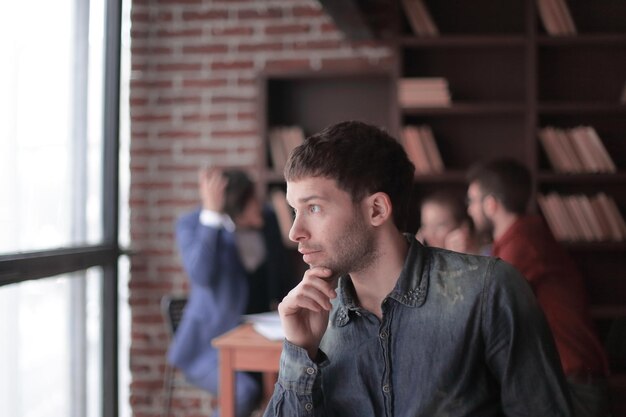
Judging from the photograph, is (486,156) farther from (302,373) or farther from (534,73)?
(302,373)

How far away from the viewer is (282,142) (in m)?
4.30

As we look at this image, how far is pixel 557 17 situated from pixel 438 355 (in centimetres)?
312

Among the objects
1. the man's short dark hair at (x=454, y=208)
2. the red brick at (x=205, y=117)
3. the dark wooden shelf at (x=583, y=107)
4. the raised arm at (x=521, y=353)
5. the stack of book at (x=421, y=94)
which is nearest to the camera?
the raised arm at (x=521, y=353)

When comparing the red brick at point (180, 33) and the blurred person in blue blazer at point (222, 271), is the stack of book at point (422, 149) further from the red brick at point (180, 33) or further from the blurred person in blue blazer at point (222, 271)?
the red brick at point (180, 33)

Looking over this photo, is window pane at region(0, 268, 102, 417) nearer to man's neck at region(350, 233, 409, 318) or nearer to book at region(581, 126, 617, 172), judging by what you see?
man's neck at region(350, 233, 409, 318)

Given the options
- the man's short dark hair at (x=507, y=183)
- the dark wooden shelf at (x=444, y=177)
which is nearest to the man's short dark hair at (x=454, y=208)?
the man's short dark hair at (x=507, y=183)

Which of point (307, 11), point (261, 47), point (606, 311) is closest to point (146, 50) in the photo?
point (261, 47)

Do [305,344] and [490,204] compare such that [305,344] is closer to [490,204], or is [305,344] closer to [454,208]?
[490,204]

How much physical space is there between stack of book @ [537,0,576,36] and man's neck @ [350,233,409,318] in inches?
116

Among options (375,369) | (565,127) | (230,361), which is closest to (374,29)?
(565,127)

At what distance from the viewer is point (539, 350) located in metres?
1.35

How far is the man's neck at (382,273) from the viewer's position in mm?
1497

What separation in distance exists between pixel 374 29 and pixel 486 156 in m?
0.98

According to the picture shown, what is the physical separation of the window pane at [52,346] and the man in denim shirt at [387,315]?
1204mm
